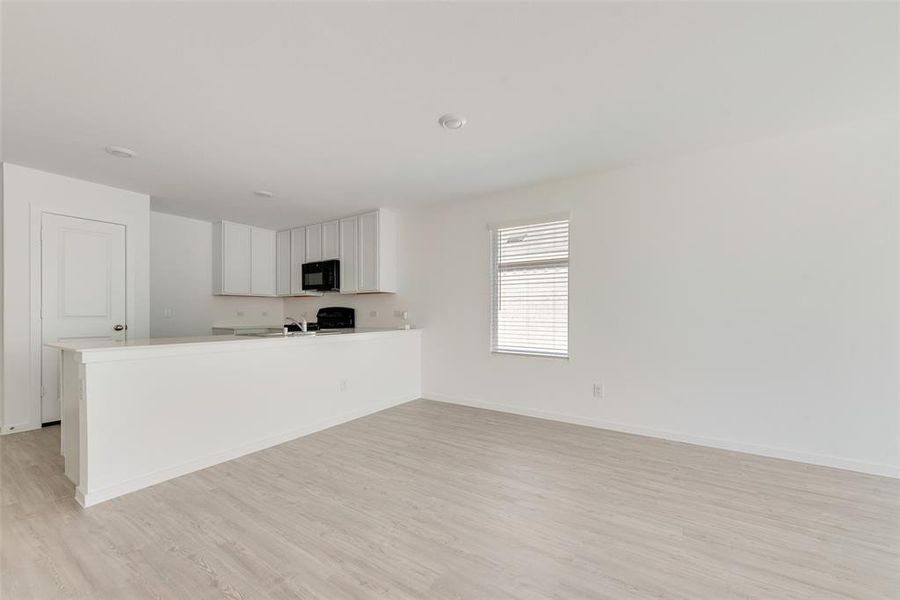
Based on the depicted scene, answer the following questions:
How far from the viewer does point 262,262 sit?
6.23 metres

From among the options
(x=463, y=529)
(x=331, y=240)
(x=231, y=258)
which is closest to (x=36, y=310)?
(x=231, y=258)

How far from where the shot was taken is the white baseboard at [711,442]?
2710 millimetres

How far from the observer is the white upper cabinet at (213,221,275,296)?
18.8 feet

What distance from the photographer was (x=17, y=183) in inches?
139

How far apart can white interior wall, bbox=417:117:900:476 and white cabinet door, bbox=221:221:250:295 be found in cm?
427

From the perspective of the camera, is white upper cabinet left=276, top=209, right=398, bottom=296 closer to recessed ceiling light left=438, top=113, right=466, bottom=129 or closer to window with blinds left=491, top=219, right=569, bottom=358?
window with blinds left=491, top=219, right=569, bottom=358

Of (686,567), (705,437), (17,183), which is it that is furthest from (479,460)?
(17,183)

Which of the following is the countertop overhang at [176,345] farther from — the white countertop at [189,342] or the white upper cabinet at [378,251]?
the white upper cabinet at [378,251]

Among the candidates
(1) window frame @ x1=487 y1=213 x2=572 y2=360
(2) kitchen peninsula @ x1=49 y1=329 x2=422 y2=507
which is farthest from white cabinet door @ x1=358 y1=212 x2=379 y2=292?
(1) window frame @ x1=487 y1=213 x2=572 y2=360

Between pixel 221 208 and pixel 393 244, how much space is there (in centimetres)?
222

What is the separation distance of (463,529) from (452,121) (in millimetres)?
2520

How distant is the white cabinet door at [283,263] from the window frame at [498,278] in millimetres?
3489

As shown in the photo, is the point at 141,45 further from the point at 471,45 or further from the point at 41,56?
the point at 471,45

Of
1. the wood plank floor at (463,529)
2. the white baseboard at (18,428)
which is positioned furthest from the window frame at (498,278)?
the white baseboard at (18,428)
